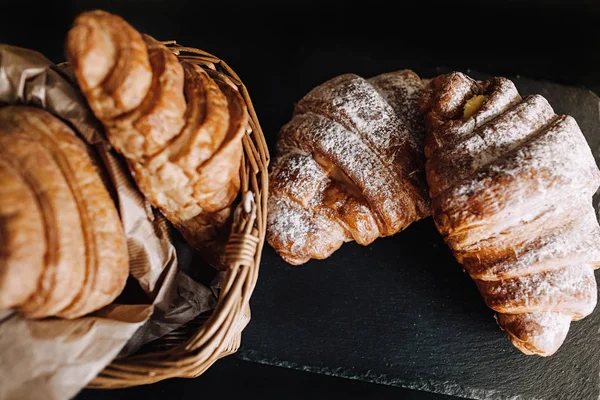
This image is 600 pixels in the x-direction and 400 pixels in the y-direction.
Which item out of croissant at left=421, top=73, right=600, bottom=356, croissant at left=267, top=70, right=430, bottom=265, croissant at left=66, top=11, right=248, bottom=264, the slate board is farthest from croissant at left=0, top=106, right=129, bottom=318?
croissant at left=421, top=73, right=600, bottom=356

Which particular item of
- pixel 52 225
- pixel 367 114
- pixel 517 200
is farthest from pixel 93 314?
pixel 517 200

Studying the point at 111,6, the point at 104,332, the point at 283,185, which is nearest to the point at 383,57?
the point at 283,185

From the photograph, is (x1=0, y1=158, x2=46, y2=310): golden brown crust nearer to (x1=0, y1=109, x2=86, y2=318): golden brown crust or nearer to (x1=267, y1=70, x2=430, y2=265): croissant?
(x1=0, y1=109, x2=86, y2=318): golden brown crust

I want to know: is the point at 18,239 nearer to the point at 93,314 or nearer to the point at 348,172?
the point at 93,314

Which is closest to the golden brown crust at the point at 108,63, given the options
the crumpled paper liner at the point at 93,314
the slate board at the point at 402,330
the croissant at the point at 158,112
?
the croissant at the point at 158,112

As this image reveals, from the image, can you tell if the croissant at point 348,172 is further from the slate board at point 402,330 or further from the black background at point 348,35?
the black background at point 348,35
